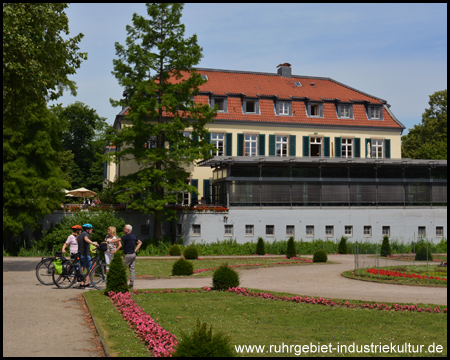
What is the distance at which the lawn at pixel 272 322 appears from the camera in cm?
991

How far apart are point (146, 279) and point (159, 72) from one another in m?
19.7

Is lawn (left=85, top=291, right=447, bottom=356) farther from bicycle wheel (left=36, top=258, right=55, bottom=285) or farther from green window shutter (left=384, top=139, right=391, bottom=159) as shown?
green window shutter (left=384, top=139, right=391, bottom=159)

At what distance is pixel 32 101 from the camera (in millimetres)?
22641

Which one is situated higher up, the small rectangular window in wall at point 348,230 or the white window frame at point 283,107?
the white window frame at point 283,107

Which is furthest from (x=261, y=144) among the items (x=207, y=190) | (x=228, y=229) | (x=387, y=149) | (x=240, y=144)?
(x=387, y=149)

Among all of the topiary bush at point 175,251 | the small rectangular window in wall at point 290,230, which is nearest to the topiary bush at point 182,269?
the topiary bush at point 175,251

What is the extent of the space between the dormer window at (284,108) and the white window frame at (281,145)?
7.56 ft

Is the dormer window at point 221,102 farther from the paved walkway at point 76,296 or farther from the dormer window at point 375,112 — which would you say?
the paved walkway at point 76,296

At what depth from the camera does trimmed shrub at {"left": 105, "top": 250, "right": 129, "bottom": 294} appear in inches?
601

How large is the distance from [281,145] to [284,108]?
11.5 ft

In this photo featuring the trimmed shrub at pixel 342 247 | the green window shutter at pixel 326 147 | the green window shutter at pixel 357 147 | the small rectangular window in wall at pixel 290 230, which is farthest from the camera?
the green window shutter at pixel 357 147

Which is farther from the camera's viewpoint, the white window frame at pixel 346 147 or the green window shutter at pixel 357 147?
the white window frame at pixel 346 147

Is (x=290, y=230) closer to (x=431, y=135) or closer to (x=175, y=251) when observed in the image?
(x=175, y=251)

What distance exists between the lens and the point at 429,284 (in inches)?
776
